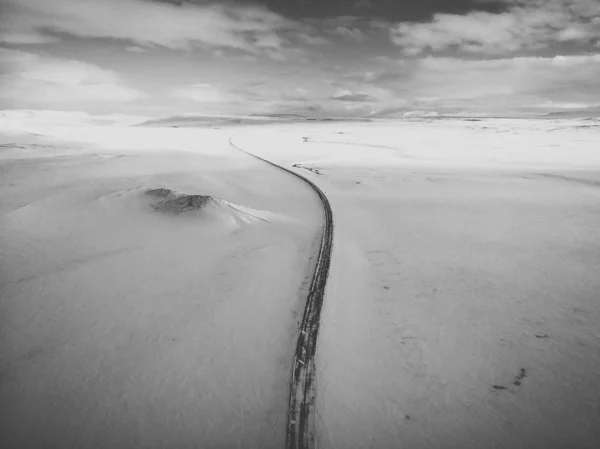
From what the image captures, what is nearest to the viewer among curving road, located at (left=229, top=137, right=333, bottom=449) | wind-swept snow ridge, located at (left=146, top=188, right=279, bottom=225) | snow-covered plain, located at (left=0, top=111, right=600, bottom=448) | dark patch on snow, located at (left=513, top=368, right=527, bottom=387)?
curving road, located at (left=229, top=137, right=333, bottom=449)

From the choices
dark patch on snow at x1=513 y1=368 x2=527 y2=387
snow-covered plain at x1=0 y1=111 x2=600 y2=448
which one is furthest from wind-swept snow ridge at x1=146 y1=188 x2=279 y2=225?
dark patch on snow at x1=513 y1=368 x2=527 y2=387

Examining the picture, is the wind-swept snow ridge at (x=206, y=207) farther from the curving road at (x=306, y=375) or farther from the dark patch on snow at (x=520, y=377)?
the dark patch on snow at (x=520, y=377)

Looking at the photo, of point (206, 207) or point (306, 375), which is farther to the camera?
point (206, 207)

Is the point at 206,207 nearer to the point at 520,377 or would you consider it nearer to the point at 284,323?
the point at 284,323

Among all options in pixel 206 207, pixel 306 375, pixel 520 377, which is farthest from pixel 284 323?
pixel 206 207

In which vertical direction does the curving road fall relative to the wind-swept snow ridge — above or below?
below

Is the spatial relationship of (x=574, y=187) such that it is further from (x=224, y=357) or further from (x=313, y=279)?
(x=224, y=357)

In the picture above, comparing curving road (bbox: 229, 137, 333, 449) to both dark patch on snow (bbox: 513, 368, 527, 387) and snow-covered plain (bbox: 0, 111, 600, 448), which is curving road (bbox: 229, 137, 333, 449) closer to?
snow-covered plain (bbox: 0, 111, 600, 448)


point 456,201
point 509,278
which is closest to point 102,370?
point 509,278
